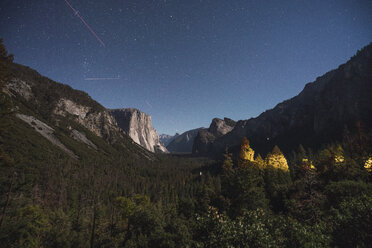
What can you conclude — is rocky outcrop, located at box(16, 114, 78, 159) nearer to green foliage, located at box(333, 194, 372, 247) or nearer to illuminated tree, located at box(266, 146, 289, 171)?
illuminated tree, located at box(266, 146, 289, 171)

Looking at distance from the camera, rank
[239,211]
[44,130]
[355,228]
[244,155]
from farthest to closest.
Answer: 1. [44,130]
2. [244,155]
3. [239,211]
4. [355,228]

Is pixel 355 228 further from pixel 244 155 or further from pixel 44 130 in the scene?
pixel 44 130

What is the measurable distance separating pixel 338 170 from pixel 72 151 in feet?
660

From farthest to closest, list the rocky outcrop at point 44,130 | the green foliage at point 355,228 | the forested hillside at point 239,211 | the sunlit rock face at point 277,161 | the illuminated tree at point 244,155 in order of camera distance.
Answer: the rocky outcrop at point 44,130 < the sunlit rock face at point 277,161 < the illuminated tree at point 244,155 < the forested hillside at point 239,211 < the green foliage at point 355,228

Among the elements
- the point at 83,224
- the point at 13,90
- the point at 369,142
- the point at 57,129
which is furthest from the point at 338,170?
the point at 13,90

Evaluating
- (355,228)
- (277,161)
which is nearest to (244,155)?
(277,161)

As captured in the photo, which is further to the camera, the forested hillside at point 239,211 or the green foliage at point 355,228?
the forested hillside at point 239,211

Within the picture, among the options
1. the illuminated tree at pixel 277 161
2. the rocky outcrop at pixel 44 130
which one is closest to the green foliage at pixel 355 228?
the illuminated tree at pixel 277 161

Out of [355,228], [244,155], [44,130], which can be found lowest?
[355,228]

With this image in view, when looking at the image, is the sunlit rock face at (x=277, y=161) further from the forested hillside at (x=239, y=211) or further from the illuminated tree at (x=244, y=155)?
the illuminated tree at (x=244, y=155)

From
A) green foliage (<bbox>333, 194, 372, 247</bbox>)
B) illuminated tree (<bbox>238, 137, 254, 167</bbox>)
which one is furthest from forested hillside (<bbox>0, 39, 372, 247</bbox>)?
illuminated tree (<bbox>238, 137, 254, 167</bbox>)

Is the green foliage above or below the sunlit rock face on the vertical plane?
below

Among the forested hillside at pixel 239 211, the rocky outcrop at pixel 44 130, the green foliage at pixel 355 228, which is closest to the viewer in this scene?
the green foliage at pixel 355 228

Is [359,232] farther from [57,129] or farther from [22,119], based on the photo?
[57,129]
